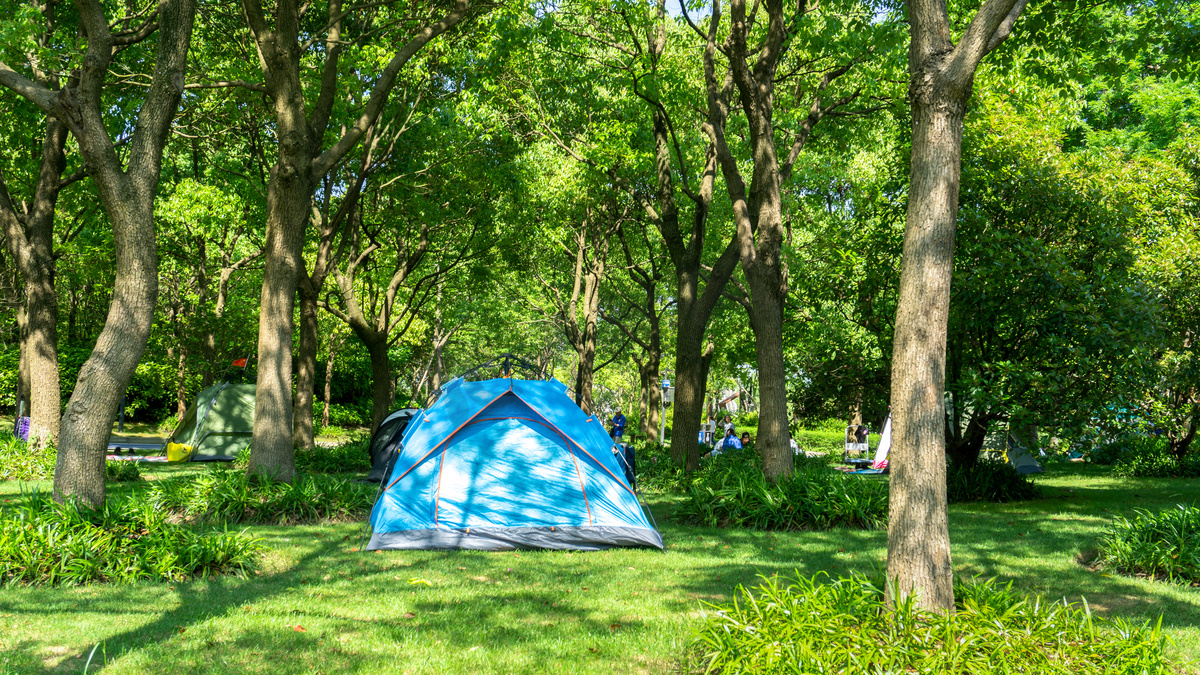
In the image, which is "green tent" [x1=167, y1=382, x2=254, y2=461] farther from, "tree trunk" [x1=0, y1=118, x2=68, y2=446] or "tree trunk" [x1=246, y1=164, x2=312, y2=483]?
"tree trunk" [x1=246, y1=164, x2=312, y2=483]

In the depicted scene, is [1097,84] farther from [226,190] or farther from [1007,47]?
[226,190]

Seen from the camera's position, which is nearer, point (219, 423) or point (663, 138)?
point (663, 138)

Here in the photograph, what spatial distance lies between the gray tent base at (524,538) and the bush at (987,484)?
6826 millimetres

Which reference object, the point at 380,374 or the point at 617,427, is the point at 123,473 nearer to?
the point at 380,374

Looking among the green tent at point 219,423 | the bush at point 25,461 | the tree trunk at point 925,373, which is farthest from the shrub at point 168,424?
the tree trunk at point 925,373

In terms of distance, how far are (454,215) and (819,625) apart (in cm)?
1667

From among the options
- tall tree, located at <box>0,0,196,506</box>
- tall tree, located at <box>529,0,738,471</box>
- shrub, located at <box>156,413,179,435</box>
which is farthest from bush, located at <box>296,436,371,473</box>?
shrub, located at <box>156,413,179,435</box>

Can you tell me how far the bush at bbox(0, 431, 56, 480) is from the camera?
12453 millimetres

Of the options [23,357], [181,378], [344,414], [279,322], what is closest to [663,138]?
[279,322]

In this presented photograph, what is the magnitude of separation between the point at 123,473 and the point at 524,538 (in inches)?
354

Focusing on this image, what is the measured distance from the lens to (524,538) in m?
8.44

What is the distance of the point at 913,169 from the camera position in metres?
4.84

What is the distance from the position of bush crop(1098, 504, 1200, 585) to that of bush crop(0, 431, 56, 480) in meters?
14.9

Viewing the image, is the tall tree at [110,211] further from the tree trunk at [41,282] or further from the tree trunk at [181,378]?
the tree trunk at [181,378]
